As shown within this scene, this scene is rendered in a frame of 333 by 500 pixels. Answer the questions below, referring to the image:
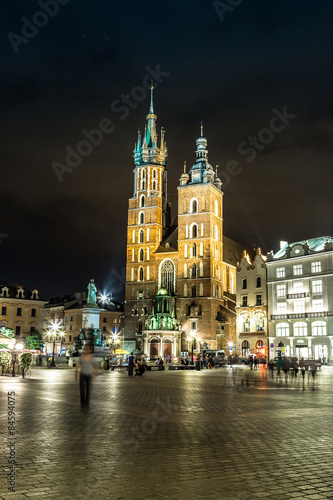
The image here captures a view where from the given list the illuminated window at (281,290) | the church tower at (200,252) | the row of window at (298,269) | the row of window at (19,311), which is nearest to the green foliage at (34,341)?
the row of window at (19,311)

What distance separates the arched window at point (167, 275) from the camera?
87438mm

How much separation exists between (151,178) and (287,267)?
39076 millimetres

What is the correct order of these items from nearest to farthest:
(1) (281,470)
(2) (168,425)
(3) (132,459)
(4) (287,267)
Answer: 1. (1) (281,470)
2. (3) (132,459)
3. (2) (168,425)
4. (4) (287,267)

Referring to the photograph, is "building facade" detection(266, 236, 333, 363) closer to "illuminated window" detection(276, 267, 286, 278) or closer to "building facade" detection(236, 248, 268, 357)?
"illuminated window" detection(276, 267, 286, 278)

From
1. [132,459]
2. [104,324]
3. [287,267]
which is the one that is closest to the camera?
[132,459]

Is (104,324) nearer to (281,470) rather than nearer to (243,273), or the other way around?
(243,273)

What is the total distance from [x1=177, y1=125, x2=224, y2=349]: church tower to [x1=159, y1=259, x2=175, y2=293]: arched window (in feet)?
7.46

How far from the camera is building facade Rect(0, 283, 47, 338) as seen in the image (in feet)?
290

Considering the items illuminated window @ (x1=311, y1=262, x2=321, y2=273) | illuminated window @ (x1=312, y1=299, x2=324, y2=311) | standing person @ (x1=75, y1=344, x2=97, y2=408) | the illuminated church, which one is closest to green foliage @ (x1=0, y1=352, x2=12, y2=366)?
standing person @ (x1=75, y1=344, x2=97, y2=408)

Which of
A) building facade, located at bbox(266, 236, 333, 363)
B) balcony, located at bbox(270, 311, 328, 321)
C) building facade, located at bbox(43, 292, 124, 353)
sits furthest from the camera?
building facade, located at bbox(43, 292, 124, 353)

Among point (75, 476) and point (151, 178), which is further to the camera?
point (151, 178)

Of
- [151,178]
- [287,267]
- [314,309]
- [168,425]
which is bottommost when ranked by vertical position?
[168,425]

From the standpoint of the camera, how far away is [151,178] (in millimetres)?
94062

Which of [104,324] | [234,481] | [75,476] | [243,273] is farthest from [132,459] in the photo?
[104,324]
